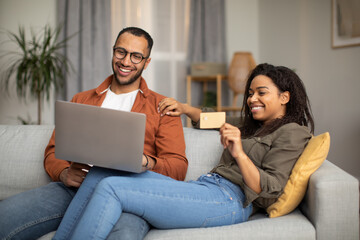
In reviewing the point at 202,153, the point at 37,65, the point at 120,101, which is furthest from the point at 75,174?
the point at 37,65

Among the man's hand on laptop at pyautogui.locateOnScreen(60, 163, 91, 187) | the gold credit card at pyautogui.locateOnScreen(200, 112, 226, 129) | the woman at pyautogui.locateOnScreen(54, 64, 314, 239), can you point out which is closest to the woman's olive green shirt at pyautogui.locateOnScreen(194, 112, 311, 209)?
the woman at pyautogui.locateOnScreen(54, 64, 314, 239)

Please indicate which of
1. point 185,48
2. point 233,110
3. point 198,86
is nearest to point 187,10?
point 185,48

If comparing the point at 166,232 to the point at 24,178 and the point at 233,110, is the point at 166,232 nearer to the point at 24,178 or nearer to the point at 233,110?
the point at 24,178

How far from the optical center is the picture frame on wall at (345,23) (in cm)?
337

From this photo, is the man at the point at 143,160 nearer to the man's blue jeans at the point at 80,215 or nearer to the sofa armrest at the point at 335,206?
the man's blue jeans at the point at 80,215

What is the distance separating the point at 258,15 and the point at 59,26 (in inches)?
94.1

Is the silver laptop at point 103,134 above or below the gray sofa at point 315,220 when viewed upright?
above

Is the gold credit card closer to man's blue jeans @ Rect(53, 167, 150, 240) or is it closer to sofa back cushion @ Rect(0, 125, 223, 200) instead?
man's blue jeans @ Rect(53, 167, 150, 240)

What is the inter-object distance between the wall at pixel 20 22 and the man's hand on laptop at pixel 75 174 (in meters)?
2.58

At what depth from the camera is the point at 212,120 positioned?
1194 millimetres

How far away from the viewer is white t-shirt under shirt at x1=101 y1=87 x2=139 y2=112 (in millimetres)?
1780

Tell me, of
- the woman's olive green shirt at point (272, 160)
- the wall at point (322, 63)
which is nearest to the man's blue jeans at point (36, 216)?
the woman's olive green shirt at point (272, 160)

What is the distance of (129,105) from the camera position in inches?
70.0

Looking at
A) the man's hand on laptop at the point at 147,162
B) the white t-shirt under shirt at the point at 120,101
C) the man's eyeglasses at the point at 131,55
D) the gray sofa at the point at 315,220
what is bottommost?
the gray sofa at the point at 315,220
